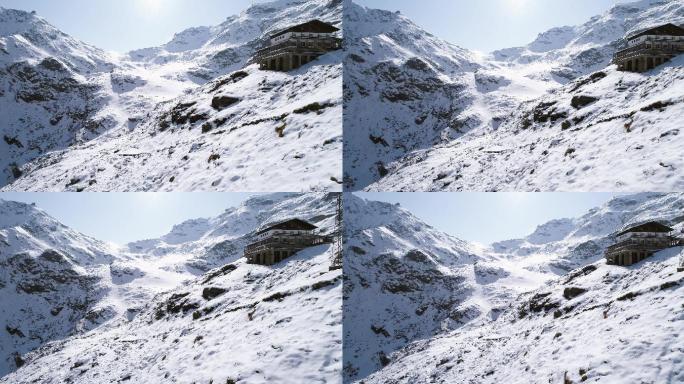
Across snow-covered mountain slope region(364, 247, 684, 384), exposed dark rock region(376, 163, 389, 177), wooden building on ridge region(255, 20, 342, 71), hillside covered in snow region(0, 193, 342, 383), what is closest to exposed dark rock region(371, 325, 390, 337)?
hillside covered in snow region(0, 193, 342, 383)

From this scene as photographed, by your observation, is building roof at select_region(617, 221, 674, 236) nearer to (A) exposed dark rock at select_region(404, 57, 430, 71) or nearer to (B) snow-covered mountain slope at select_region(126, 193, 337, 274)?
(B) snow-covered mountain slope at select_region(126, 193, 337, 274)

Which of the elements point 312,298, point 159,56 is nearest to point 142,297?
point 312,298

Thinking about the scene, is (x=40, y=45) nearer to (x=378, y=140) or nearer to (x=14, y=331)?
(x=14, y=331)

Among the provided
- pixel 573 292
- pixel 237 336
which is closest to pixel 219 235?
pixel 573 292

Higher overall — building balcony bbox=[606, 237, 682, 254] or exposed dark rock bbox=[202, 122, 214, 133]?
exposed dark rock bbox=[202, 122, 214, 133]

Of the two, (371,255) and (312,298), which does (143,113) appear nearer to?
(371,255)

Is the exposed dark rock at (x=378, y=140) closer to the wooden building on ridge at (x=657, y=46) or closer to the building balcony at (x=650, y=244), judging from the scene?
the wooden building on ridge at (x=657, y=46)
